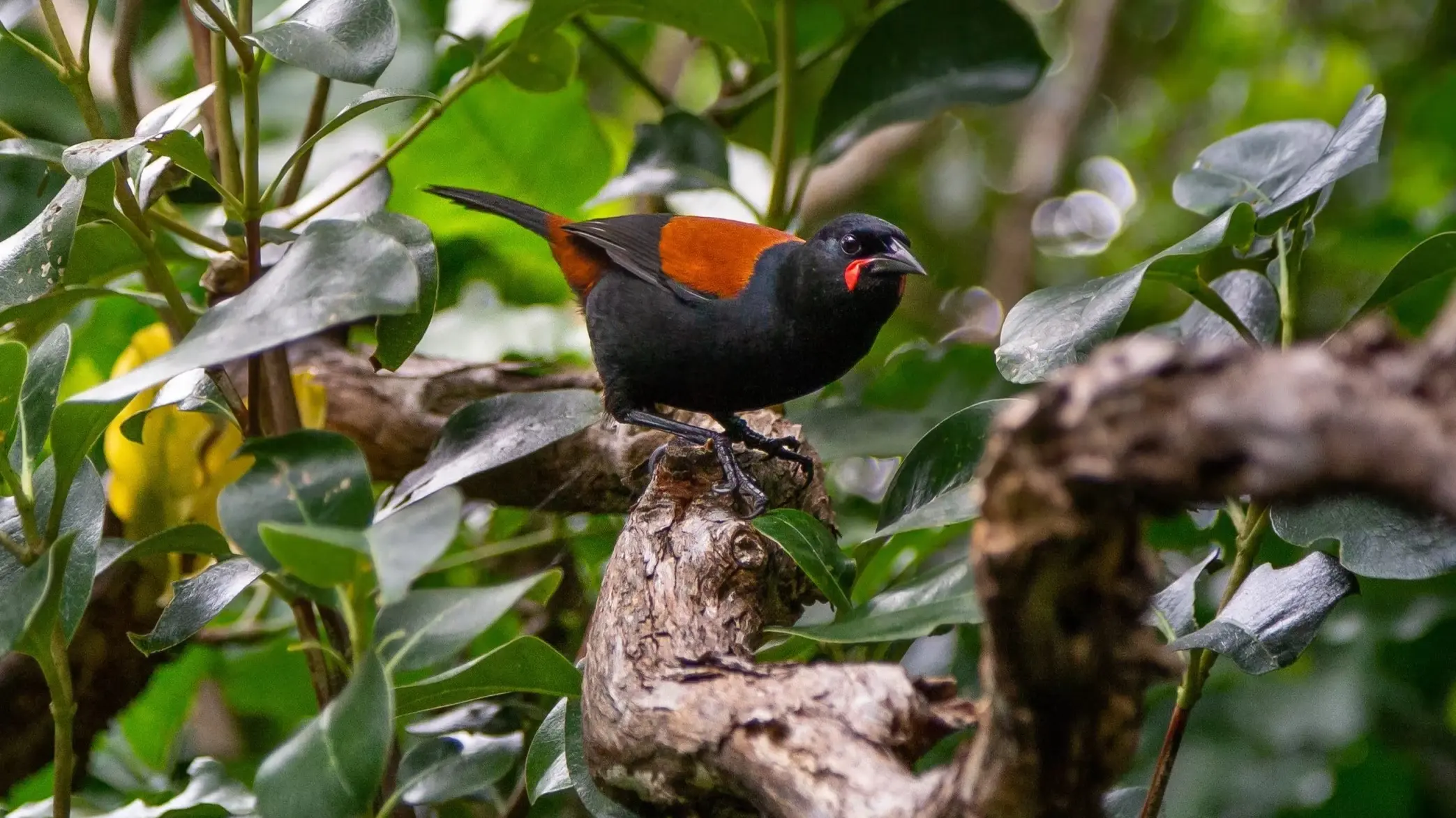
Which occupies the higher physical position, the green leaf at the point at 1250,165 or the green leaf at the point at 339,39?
the green leaf at the point at 339,39

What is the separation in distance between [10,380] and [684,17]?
4.23 ft

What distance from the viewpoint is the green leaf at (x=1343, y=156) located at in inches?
59.2

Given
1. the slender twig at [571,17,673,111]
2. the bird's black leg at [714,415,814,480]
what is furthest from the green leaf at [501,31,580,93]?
the bird's black leg at [714,415,814,480]

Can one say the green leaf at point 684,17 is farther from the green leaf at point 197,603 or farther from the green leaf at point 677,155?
the green leaf at point 197,603

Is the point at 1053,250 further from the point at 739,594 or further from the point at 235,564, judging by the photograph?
the point at 235,564

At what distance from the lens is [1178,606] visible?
159 centimetres

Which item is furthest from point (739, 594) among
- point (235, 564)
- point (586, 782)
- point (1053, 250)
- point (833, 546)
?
point (1053, 250)

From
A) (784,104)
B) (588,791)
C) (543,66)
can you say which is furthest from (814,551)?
(784,104)

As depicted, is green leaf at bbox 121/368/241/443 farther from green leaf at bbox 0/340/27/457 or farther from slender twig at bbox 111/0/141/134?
slender twig at bbox 111/0/141/134

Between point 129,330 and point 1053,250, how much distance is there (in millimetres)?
4084

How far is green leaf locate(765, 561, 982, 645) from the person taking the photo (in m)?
1.12

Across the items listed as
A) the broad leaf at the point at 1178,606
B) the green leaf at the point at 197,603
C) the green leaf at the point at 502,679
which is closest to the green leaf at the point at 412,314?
the green leaf at the point at 197,603

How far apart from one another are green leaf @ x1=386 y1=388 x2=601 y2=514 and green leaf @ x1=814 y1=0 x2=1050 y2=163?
3.28 ft

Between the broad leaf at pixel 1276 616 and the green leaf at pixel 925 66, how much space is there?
4.16ft
